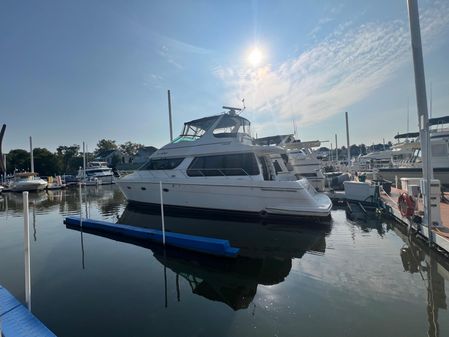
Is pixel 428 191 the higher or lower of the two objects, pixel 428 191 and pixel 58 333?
the higher

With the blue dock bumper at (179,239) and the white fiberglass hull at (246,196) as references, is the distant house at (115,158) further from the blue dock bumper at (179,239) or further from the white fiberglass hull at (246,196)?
the blue dock bumper at (179,239)

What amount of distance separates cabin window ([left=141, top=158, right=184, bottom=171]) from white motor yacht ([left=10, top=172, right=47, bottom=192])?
18779mm

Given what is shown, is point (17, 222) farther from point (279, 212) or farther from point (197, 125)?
point (279, 212)

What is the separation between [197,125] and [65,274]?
7665mm

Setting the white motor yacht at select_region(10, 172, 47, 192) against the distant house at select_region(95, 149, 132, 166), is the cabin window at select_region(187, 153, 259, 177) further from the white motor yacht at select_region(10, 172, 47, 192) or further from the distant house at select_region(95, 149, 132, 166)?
the distant house at select_region(95, 149, 132, 166)

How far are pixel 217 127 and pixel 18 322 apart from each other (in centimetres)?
858

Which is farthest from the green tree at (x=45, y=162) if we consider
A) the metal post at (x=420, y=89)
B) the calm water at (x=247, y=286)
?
the metal post at (x=420, y=89)

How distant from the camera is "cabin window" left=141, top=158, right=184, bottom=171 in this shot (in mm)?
10462

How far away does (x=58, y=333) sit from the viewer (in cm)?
311

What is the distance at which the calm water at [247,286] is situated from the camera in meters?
3.19

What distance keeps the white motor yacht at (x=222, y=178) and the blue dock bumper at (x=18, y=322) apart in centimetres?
634

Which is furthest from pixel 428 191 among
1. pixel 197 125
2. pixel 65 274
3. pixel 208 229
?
pixel 197 125

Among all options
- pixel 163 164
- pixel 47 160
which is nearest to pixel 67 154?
pixel 47 160

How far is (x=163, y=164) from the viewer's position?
10922 mm
